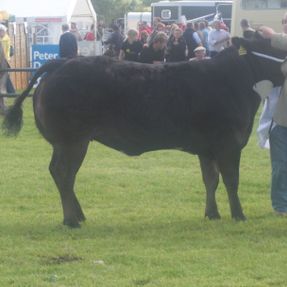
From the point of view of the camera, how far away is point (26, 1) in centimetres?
3397

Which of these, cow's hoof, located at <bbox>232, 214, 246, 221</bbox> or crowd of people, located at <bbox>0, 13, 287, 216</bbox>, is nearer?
cow's hoof, located at <bbox>232, 214, 246, 221</bbox>

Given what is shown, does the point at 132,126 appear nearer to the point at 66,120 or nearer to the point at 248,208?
the point at 66,120

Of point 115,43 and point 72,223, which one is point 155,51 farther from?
point 72,223

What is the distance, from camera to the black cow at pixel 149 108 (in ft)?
26.9

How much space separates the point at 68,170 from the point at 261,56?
2295 mm

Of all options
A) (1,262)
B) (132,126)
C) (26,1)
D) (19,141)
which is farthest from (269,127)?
(26,1)

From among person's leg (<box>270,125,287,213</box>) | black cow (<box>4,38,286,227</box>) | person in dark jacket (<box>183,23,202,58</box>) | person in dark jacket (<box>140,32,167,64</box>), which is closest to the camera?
black cow (<box>4,38,286,227</box>)

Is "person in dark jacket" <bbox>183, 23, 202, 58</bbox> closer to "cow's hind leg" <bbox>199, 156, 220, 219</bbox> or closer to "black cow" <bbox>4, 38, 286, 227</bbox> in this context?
"cow's hind leg" <bbox>199, 156, 220, 219</bbox>

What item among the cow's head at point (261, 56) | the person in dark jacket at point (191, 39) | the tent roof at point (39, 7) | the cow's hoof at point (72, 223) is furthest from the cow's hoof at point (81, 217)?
the tent roof at point (39, 7)

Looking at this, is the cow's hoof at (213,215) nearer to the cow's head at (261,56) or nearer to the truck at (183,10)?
the cow's head at (261,56)

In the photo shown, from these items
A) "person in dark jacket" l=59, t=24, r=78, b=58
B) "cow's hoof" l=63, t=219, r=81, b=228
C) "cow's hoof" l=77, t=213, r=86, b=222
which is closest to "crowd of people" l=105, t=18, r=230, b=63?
"person in dark jacket" l=59, t=24, r=78, b=58

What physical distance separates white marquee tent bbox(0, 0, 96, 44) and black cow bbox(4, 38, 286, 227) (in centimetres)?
2234

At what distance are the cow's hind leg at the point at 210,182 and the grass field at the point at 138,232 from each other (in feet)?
0.43

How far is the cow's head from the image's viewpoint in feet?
28.1
